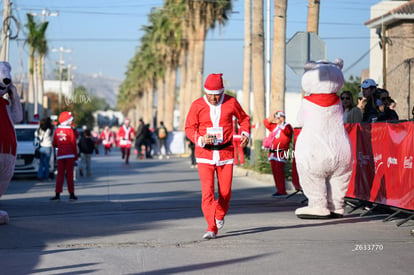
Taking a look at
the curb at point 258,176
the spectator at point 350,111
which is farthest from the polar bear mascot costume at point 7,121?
the curb at point 258,176

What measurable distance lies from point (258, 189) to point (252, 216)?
22.4 feet

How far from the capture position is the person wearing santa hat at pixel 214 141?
9.48 metres

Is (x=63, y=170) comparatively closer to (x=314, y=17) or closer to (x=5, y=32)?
(x=314, y=17)

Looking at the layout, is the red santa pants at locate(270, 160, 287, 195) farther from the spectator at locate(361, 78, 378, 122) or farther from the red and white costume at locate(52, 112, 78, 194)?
the red and white costume at locate(52, 112, 78, 194)

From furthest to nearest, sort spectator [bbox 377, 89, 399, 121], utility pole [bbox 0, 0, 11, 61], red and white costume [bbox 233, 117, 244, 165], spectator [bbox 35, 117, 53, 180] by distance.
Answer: utility pole [bbox 0, 0, 11, 61], spectator [bbox 35, 117, 53, 180], spectator [bbox 377, 89, 399, 121], red and white costume [bbox 233, 117, 244, 165]

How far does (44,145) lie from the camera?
22.9m

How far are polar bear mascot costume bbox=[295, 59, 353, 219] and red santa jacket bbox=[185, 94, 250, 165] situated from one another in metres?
1.59

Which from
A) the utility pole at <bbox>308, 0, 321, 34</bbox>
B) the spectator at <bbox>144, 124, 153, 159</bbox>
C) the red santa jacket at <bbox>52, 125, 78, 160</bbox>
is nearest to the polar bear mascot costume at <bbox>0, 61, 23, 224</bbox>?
the red santa jacket at <bbox>52, 125, 78, 160</bbox>

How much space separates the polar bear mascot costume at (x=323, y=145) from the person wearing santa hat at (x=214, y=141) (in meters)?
1.59

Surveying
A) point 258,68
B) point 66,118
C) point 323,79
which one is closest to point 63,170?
point 66,118

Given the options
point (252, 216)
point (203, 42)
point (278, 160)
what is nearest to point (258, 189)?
point (278, 160)

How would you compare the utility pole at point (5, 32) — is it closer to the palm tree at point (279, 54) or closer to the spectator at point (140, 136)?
the spectator at point (140, 136)

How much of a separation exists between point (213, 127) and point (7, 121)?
10.8 ft

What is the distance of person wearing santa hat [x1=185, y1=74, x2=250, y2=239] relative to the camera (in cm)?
948
